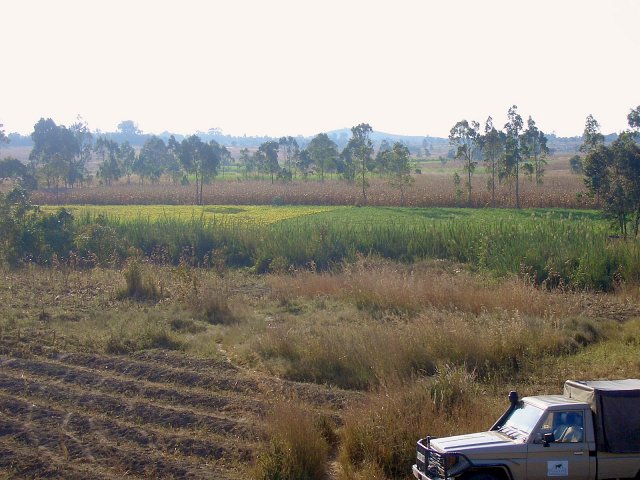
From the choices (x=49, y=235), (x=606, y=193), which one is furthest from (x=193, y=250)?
(x=606, y=193)

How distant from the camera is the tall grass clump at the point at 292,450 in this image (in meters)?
8.59

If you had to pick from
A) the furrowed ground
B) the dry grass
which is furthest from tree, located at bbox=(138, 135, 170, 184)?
the furrowed ground

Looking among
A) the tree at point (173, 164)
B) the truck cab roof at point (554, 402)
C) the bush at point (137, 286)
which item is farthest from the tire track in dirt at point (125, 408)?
the tree at point (173, 164)

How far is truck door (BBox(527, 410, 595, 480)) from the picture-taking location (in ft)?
24.5

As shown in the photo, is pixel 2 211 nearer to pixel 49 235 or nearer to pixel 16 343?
pixel 49 235

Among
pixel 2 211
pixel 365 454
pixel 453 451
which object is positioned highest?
pixel 2 211

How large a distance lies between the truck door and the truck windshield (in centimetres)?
13

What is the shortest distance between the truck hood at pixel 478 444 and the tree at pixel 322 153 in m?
62.1

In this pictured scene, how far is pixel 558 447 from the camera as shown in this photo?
7.51 metres

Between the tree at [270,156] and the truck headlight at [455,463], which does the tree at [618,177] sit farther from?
the tree at [270,156]

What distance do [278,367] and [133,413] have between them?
3123 millimetres

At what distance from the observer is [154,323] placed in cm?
1648

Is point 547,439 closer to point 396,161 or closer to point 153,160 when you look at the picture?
point 396,161

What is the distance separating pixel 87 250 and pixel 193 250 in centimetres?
412
